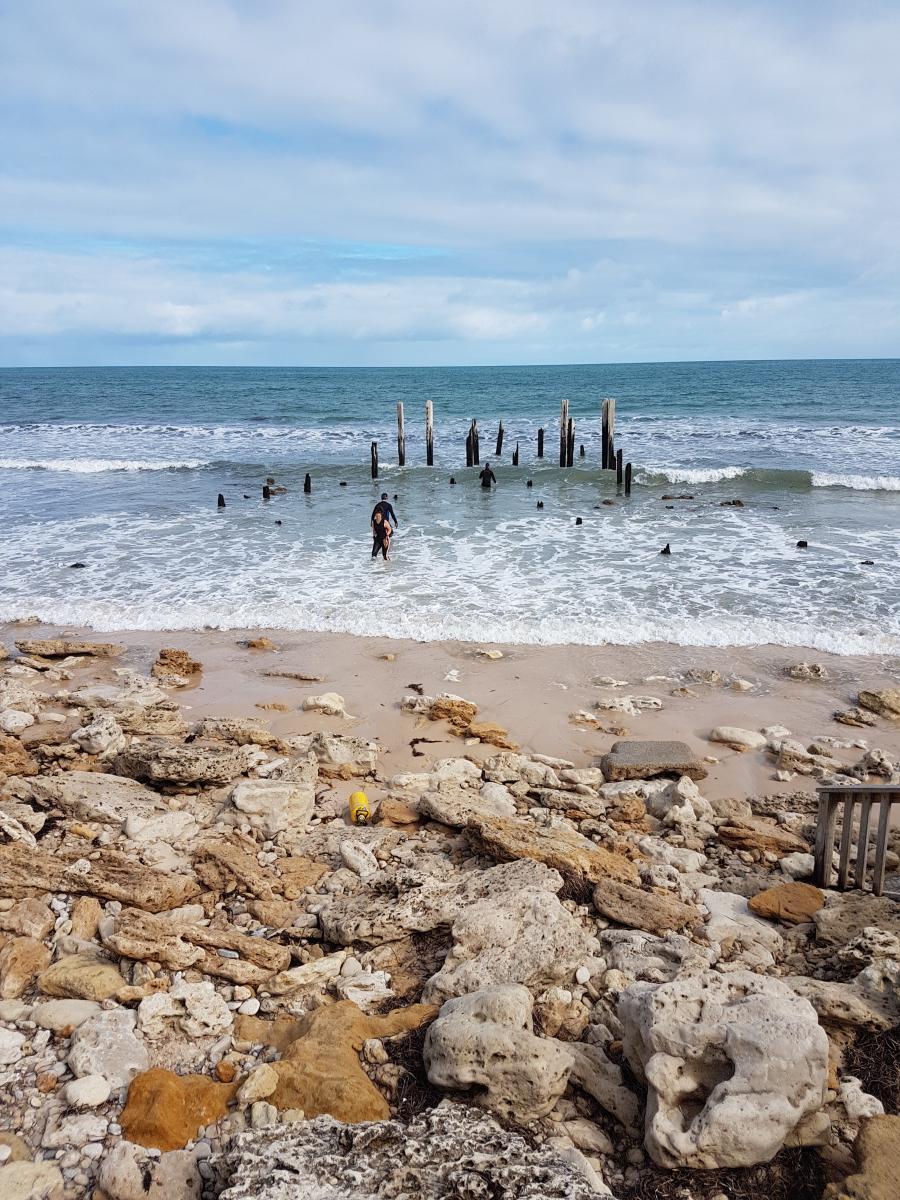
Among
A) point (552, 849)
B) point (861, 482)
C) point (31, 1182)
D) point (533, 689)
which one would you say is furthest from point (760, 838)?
point (861, 482)

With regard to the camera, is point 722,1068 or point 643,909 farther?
point 643,909

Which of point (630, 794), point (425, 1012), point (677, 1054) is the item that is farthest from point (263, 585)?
point (677, 1054)

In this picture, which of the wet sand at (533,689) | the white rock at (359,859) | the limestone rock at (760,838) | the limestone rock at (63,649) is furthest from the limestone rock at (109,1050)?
the limestone rock at (63,649)

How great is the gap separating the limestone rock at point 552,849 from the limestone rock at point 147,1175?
112 inches

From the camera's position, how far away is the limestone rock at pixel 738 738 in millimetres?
8320

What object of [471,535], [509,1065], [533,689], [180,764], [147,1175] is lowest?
[533,689]

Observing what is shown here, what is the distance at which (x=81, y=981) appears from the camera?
14.0ft

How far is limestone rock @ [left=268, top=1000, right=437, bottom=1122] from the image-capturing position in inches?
134

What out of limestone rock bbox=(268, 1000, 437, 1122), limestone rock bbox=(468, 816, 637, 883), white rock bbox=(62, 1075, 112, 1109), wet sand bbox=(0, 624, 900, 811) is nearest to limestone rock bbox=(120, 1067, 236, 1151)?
white rock bbox=(62, 1075, 112, 1109)

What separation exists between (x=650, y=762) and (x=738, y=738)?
4.36 ft

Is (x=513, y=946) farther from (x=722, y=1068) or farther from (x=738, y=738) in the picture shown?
(x=738, y=738)

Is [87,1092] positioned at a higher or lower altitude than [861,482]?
lower

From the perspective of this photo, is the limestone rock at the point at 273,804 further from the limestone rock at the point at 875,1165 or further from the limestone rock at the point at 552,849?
the limestone rock at the point at 875,1165

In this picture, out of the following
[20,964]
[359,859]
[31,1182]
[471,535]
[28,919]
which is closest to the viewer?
[31,1182]
